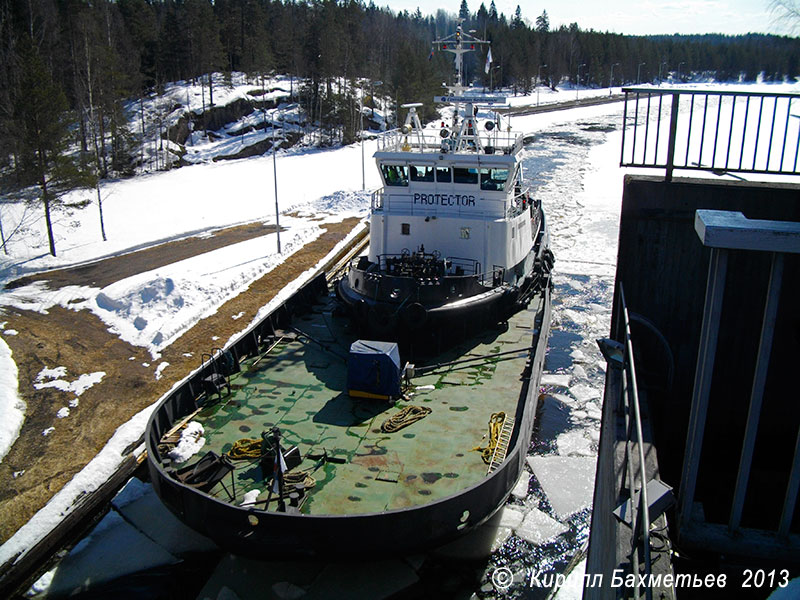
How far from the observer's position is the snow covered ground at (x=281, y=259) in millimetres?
9516

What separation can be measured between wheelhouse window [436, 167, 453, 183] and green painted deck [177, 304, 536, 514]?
11.8ft

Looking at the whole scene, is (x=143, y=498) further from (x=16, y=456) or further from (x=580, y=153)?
(x=580, y=153)

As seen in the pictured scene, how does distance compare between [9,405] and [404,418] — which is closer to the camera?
[404,418]

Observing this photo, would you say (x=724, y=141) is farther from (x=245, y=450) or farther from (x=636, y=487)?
(x=636, y=487)

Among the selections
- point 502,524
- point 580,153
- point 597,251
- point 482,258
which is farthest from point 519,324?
point 580,153

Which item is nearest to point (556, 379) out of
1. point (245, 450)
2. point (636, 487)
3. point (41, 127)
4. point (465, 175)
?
point (465, 175)

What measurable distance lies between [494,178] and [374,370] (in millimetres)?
5908

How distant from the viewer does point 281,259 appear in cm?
2075

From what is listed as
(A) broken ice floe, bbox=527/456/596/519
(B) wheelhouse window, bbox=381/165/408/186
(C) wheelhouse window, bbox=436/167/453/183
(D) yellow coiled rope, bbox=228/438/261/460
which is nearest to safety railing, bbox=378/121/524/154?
(B) wheelhouse window, bbox=381/165/408/186

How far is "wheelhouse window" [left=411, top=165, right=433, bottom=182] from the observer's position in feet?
44.4

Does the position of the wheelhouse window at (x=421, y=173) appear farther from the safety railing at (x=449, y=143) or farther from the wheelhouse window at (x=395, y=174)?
the safety railing at (x=449, y=143)

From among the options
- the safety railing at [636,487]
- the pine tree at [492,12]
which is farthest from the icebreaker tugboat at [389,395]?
the pine tree at [492,12]

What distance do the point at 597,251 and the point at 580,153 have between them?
25924mm

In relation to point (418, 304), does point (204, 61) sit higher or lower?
higher
